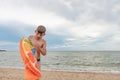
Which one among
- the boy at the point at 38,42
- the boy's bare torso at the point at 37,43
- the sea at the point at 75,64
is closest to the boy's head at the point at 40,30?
the boy at the point at 38,42

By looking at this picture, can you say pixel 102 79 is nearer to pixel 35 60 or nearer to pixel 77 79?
pixel 77 79

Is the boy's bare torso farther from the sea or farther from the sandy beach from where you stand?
the sea

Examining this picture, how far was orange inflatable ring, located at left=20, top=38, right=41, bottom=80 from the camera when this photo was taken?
4242 mm

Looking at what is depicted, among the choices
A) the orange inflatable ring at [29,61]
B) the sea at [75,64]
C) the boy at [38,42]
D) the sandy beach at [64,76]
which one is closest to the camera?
the orange inflatable ring at [29,61]

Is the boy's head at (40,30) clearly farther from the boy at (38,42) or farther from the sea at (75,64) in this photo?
the sea at (75,64)

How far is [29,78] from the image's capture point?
14.1 feet

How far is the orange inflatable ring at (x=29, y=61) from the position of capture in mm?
4242

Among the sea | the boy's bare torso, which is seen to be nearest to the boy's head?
the boy's bare torso

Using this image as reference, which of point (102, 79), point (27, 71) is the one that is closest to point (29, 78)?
point (27, 71)

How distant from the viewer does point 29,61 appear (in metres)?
4.23

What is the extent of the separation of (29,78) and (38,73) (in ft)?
0.57

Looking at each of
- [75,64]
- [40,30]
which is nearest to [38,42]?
[40,30]

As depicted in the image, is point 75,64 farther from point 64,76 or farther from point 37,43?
point 37,43

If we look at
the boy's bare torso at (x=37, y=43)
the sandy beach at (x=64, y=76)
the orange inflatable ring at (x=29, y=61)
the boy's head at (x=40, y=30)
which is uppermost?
the boy's head at (x=40, y=30)
